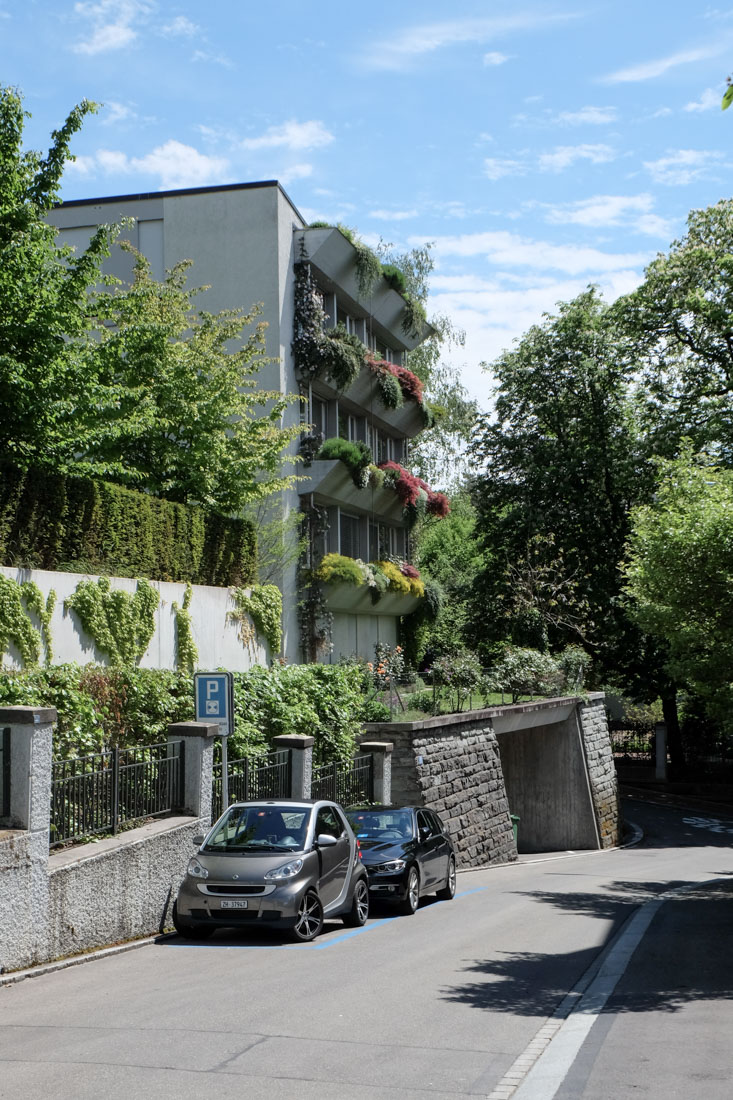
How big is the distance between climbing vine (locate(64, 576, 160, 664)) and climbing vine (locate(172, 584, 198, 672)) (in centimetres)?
119

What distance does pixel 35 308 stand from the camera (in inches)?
665

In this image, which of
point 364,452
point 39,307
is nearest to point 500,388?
point 364,452

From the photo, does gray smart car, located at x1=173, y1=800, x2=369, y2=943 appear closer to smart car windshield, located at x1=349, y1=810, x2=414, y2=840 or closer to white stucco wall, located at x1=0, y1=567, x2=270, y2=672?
smart car windshield, located at x1=349, y1=810, x2=414, y2=840

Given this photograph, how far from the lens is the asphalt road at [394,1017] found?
22.6 feet

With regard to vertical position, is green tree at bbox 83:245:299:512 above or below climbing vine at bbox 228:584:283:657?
above

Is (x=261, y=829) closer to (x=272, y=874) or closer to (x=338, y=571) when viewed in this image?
(x=272, y=874)

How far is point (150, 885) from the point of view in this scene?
1342 centimetres

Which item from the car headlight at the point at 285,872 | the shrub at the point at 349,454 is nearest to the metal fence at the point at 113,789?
the car headlight at the point at 285,872

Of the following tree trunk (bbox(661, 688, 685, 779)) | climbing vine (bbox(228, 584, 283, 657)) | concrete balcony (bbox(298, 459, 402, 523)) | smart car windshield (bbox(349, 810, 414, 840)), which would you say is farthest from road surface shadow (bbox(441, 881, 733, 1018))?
tree trunk (bbox(661, 688, 685, 779))

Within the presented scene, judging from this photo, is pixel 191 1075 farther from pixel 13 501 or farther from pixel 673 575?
pixel 673 575

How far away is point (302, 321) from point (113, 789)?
2120 centimetres

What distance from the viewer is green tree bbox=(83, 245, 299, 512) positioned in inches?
824

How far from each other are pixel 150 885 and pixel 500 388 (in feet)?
112

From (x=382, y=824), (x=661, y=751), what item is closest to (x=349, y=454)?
(x=382, y=824)
